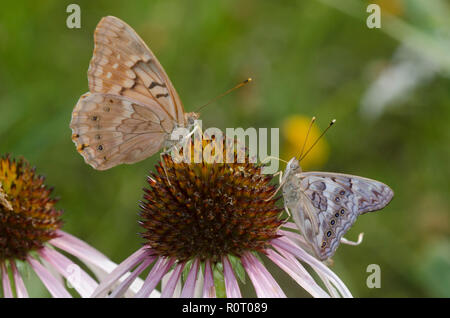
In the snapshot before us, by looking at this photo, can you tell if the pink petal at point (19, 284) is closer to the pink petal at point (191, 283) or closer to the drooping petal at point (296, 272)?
the pink petal at point (191, 283)

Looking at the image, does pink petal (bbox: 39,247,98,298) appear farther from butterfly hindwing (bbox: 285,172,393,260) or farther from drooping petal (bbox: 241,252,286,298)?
butterfly hindwing (bbox: 285,172,393,260)

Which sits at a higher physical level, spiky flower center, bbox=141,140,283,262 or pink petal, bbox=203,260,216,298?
spiky flower center, bbox=141,140,283,262

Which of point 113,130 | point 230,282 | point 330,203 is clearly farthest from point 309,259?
point 113,130

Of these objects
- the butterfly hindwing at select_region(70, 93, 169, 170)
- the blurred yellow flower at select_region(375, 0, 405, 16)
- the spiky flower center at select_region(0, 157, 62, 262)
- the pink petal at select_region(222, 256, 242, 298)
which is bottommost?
the pink petal at select_region(222, 256, 242, 298)

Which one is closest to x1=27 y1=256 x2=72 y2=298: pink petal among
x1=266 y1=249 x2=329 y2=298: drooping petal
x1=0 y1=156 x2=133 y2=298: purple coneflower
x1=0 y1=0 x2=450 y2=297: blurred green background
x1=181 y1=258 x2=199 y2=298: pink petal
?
x1=0 y1=156 x2=133 y2=298: purple coneflower

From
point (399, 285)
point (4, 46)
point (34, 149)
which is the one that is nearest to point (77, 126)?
point (34, 149)

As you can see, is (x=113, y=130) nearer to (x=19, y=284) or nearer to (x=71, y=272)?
(x=71, y=272)
